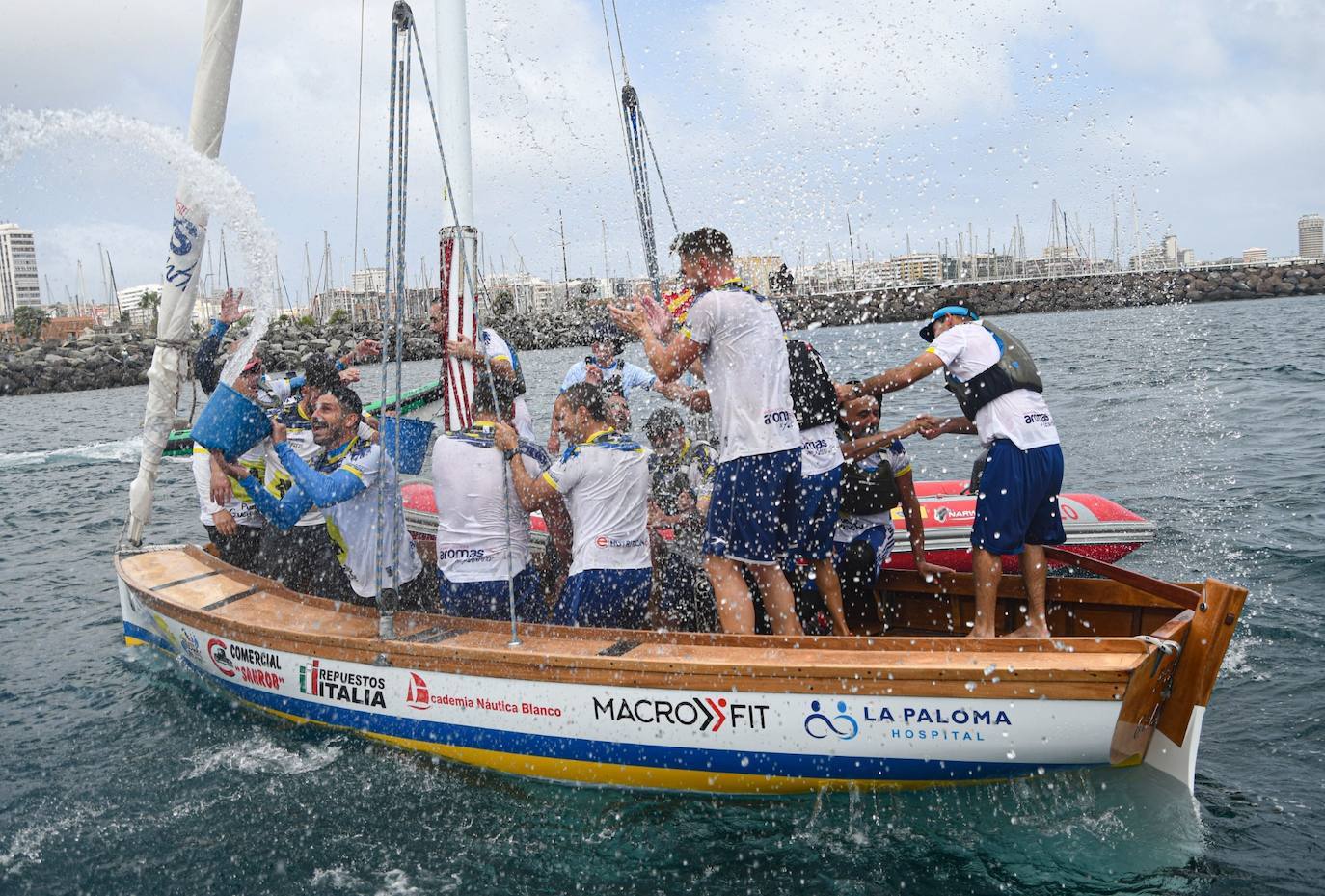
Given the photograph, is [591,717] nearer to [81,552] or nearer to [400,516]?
[400,516]

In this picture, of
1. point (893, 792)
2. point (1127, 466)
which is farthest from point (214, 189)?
point (1127, 466)

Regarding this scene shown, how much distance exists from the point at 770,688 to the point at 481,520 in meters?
1.94

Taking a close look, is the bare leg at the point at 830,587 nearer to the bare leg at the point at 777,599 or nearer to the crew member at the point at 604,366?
the bare leg at the point at 777,599

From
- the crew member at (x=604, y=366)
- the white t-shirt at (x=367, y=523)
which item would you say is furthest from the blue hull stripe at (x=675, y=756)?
the crew member at (x=604, y=366)

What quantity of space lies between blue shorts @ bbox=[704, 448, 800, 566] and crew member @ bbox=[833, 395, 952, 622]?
1267 mm

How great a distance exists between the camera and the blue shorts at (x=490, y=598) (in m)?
5.65

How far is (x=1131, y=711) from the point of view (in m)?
4.22

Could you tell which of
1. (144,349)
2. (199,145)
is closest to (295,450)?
(199,145)

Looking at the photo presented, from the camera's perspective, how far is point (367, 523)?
6.00 metres

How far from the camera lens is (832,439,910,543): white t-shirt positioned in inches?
243

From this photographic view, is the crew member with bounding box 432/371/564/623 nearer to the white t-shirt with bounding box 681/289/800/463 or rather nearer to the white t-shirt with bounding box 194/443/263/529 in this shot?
the white t-shirt with bounding box 681/289/800/463

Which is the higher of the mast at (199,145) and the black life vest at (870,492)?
the mast at (199,145)

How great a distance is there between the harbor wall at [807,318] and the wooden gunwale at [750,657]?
42020mm

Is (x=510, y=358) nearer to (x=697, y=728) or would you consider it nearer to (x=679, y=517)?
(x=679, y=517)
